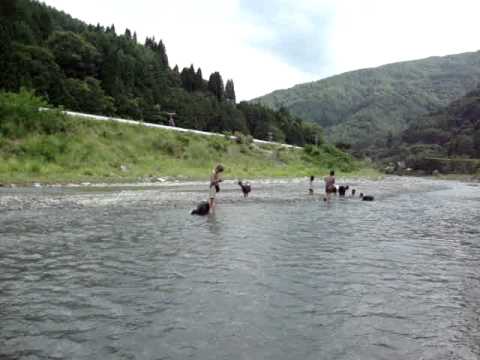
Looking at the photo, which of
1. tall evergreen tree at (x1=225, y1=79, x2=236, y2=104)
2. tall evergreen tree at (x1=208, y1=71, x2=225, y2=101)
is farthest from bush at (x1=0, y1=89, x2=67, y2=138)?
tall evergreen tree at (x1=225, y1=79, x2=236, y2=104)

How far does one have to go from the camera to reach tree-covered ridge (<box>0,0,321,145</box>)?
60.7m

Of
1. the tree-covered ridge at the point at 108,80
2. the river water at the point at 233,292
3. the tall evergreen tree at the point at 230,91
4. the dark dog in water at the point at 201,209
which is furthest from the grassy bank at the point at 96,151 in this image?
the tall evergreen tree at the point at 230,91

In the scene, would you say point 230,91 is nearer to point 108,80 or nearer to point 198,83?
point 198,83

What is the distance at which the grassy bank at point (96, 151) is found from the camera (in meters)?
34.8

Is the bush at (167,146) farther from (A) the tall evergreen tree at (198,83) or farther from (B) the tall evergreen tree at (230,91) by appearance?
(B) the tall evergreen tree at (230,91)

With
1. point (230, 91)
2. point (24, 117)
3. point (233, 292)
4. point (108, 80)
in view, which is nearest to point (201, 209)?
point (233, 292)

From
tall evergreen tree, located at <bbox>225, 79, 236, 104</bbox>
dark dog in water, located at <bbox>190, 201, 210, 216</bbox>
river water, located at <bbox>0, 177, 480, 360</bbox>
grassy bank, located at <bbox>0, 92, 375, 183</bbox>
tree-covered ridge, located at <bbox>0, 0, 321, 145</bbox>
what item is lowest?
river water, located at <bbox>0, 177, 480, 360</bbox>

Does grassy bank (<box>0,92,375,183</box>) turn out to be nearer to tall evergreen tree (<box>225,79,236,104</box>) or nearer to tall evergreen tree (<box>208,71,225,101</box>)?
tall evergreen tree (<box>208,71,225,101</box>)

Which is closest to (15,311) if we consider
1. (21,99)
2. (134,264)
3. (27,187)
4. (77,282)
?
(77,282)

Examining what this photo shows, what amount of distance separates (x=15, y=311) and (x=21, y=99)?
38762 mm

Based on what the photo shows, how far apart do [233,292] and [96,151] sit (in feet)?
121

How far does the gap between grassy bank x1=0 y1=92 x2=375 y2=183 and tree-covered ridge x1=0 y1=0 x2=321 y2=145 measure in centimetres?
1702

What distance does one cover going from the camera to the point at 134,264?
898 cm

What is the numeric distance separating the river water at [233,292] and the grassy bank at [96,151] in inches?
897
